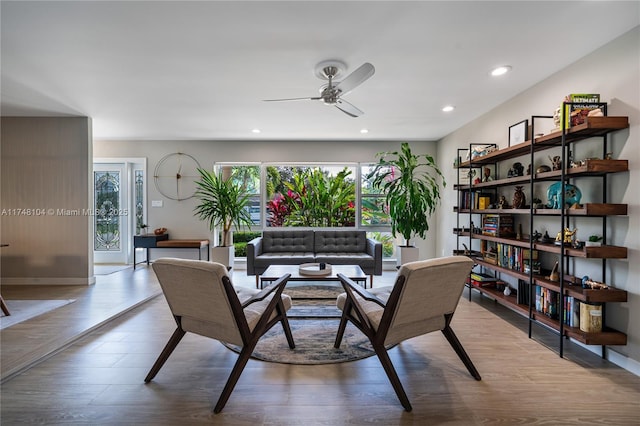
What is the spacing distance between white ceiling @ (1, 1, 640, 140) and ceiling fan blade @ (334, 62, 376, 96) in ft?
0.81

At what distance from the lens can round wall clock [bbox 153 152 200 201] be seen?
577cm

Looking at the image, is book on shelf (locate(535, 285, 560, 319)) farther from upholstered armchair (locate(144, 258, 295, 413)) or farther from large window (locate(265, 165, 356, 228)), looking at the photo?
large window (locate(265, 165, 356, 228))

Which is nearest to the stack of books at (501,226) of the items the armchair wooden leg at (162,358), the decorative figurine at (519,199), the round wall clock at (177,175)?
the decorative figurine at (519,199)

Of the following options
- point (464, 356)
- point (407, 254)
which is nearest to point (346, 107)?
point (464, 356)

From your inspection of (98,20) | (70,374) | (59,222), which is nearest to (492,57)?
(98,20)

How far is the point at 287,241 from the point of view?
5.15 meters

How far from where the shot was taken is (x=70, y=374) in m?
2.11

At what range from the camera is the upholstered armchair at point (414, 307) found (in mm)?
1796

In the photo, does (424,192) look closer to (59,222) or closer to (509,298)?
(509,298)

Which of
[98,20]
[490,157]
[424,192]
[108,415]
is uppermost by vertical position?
[98,20]

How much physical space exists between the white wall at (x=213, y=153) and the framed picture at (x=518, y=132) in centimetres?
253

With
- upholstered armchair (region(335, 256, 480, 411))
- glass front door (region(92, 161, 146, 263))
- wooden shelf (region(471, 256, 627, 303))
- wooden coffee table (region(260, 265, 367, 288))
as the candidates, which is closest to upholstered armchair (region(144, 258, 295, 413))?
upholstered armchair (region(335, 256, 480, 411))

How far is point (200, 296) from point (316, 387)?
3.13 feet

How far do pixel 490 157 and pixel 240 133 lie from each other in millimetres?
3818
